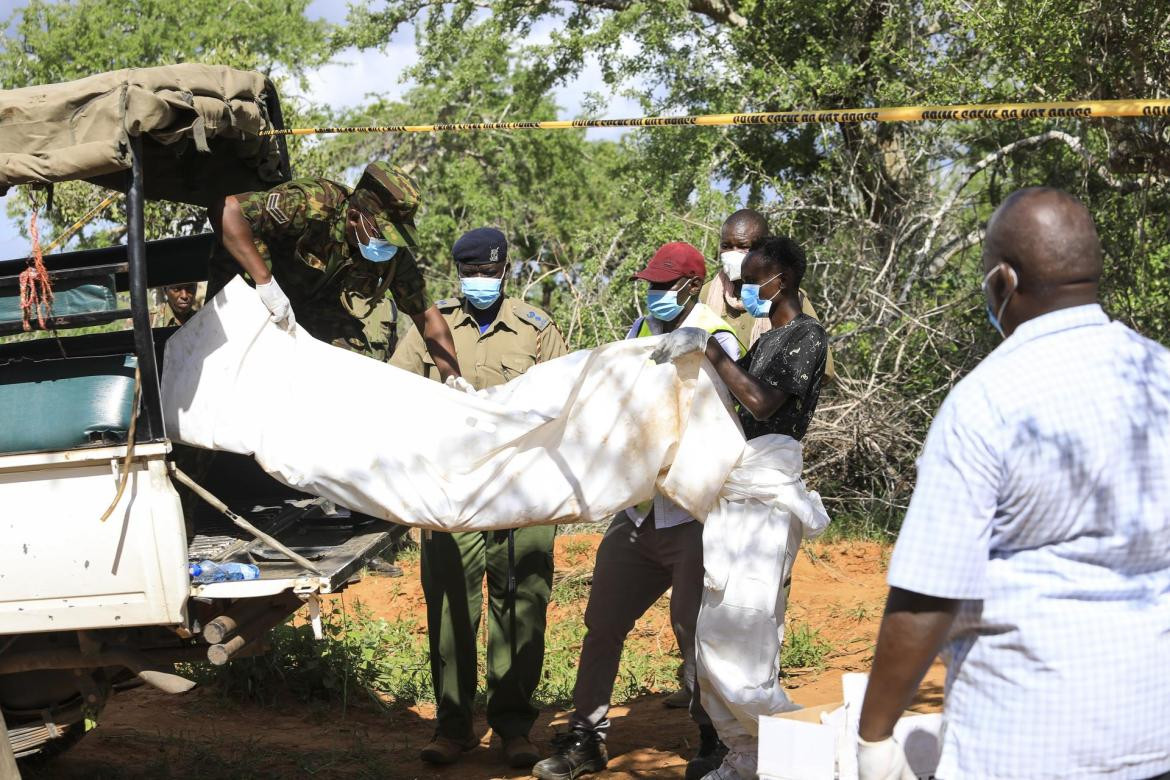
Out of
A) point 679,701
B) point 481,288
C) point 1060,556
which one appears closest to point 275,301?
point 481,288

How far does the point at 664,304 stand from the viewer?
14.6 feet

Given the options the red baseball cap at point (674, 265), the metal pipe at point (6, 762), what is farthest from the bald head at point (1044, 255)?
the metal pipe at point (6, 762)

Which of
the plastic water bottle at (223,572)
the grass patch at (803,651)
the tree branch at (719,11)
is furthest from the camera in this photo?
the tree branch at (719,11)

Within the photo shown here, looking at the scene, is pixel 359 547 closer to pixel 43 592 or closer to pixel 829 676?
pixel 43 592

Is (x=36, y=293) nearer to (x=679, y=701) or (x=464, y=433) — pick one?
(x=464, y=433)

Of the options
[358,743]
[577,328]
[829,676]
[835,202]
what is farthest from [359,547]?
[835,202]

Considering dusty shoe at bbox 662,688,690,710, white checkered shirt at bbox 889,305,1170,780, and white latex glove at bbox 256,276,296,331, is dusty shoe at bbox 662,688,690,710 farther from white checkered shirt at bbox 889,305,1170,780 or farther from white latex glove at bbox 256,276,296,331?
white checkered shirt at bbox 889,305,1170,780

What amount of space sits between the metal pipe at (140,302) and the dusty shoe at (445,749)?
192cm

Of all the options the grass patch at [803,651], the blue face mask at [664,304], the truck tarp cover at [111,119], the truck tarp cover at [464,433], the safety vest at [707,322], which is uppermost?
the truck tarp cover at [111,119]

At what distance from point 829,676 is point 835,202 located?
5.40 meters

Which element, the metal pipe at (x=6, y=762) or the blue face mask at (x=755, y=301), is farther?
the blue face mask at (x=755, y=301)

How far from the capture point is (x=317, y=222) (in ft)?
14.4

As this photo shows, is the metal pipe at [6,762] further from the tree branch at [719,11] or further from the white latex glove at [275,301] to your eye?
the tree branch at [719,11]

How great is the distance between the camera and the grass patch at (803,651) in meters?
6.18
